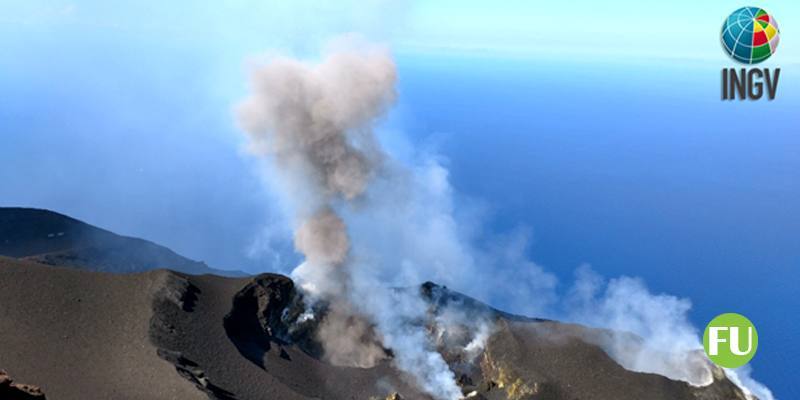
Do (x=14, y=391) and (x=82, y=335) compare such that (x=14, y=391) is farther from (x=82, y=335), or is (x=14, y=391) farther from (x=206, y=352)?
(x=206, y=352)

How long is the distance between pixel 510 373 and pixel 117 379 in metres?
25.0

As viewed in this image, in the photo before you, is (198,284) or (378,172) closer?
(198,284)

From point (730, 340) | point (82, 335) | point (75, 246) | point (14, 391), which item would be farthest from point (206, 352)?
point (730, 340)

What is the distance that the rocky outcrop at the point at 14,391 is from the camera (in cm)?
1994

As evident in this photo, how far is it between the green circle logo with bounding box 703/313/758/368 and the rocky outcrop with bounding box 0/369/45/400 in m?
35.6

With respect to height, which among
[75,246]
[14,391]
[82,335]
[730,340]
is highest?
[75,246]

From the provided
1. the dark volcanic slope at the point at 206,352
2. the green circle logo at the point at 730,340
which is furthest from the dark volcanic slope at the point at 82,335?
the green circle logo at the point at 730,340

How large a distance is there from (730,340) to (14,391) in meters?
39.9

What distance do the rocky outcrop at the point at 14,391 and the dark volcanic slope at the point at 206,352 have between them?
9500 millimetres

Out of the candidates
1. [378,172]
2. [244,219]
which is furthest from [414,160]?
[378,172]

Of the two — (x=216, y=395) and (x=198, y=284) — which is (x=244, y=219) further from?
(x=216, y=395)

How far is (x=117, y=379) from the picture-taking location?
32.1 meters

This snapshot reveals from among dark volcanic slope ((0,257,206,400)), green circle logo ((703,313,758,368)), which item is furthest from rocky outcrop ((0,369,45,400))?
green circle logo ((703,313,758,368))

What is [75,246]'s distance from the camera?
59.4 meters
